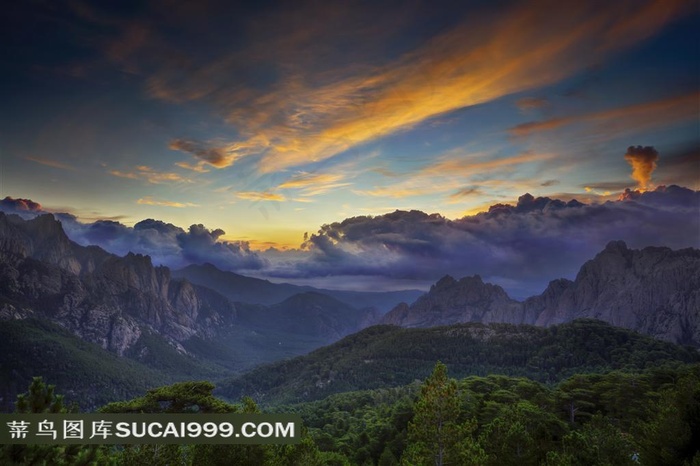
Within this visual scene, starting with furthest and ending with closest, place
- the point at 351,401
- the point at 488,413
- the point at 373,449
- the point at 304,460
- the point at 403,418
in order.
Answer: the point at 351,401 < the point at 403,418 < the point at 373,449 < the point at 488,413 < the point at 304,460

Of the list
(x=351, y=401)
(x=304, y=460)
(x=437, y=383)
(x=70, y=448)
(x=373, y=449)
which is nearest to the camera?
(x=70, y=448)

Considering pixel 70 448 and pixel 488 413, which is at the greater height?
pixel 70 448

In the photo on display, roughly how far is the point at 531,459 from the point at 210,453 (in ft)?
104

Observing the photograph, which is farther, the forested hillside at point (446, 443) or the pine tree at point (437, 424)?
the pine tree at point (437, 424)

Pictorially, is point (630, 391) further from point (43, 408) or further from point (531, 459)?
point (43, 408)

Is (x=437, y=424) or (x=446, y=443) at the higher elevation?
(x=437, y=424)

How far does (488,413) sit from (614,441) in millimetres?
43584

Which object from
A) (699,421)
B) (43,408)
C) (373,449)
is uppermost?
(43,408)

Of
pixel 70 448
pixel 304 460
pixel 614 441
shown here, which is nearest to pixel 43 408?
pixel 70 448

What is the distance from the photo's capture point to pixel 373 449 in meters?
97.2

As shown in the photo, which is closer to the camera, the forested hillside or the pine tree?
the forested hillside

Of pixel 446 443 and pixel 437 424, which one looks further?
pixel 437 424

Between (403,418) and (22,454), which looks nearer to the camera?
(22,454)

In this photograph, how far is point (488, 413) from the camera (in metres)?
77.6
